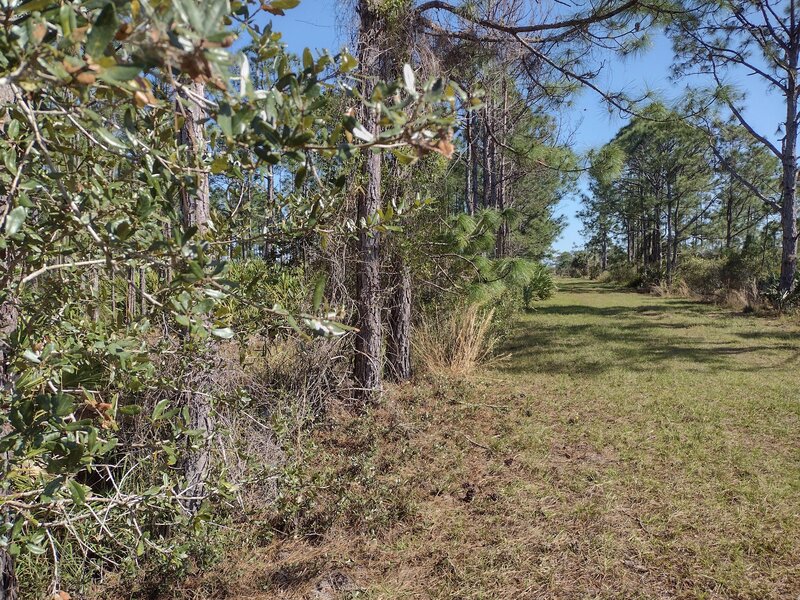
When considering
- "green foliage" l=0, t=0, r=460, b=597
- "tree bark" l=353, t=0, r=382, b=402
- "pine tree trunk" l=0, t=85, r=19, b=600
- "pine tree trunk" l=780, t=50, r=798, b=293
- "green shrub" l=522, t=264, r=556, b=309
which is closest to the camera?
"green foliage" l=0, t=0, r=460, b=597

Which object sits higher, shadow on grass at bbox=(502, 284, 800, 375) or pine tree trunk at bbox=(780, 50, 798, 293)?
pine tree trunk at bbox=(780, 50, 798, 293)

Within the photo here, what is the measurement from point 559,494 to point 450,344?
2586 millimetres

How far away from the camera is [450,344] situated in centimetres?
545

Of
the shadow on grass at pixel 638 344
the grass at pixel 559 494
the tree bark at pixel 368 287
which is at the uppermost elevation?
the tree bark at pixel 368 287

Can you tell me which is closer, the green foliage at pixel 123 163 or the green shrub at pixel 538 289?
the green foliage at pixel 123 163

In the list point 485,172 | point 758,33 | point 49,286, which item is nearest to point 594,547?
point 49,286

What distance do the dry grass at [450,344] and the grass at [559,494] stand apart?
0.30 meters

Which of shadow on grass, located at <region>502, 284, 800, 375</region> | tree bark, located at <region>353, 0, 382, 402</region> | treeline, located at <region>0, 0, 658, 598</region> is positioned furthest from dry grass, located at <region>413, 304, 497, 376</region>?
tree bark, located at <region>353, 0, 382, 402</region>

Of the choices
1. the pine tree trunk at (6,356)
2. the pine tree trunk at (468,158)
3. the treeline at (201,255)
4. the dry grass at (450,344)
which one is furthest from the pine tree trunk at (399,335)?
the pine tree trunk at (6,356)

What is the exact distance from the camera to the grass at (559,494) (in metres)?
2.28

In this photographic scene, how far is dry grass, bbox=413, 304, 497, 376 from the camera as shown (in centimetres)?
532

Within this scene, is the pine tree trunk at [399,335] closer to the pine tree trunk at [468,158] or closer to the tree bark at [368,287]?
the tree bark at [368,287]

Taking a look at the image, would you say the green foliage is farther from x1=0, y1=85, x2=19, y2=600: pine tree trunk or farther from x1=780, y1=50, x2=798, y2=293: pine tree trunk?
x1=780, y1=50, x2=798, y2=293: pine tree trunk

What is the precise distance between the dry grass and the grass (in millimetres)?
296
